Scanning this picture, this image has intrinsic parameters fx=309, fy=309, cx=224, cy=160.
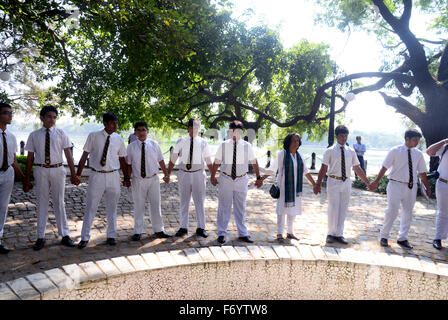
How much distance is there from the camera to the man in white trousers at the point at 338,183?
525 cm

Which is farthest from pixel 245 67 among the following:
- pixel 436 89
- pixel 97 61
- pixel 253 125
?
pixel 436 89

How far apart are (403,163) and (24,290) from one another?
5370 mm

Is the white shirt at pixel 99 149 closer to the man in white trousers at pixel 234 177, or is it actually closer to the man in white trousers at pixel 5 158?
the man in white trousers at pixel 5 158

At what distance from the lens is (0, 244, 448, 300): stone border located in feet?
6.22

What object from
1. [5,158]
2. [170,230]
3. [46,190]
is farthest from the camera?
[170,230]

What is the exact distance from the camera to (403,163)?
5.14m

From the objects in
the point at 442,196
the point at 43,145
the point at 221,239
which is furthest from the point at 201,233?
the point at 442,196

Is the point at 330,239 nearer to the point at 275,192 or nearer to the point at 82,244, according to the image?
the point at 275,192

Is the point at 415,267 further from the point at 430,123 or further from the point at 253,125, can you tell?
the point at 253,125

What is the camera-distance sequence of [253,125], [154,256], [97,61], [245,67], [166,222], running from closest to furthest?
1. [154,256]
2. [166,222]
3. [97,61]
4. [245,67]
5. [253,125]

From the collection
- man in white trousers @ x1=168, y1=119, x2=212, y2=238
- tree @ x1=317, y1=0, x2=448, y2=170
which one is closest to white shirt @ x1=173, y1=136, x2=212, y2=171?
man in white trousers @ x1=168, y1=119, x2=212, y2=238

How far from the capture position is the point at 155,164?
520cm

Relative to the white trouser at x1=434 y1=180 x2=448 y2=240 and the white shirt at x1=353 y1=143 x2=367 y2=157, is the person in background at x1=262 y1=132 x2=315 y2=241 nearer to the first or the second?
the white trouser at x1=434 y1=180 x2=448 y2=240
